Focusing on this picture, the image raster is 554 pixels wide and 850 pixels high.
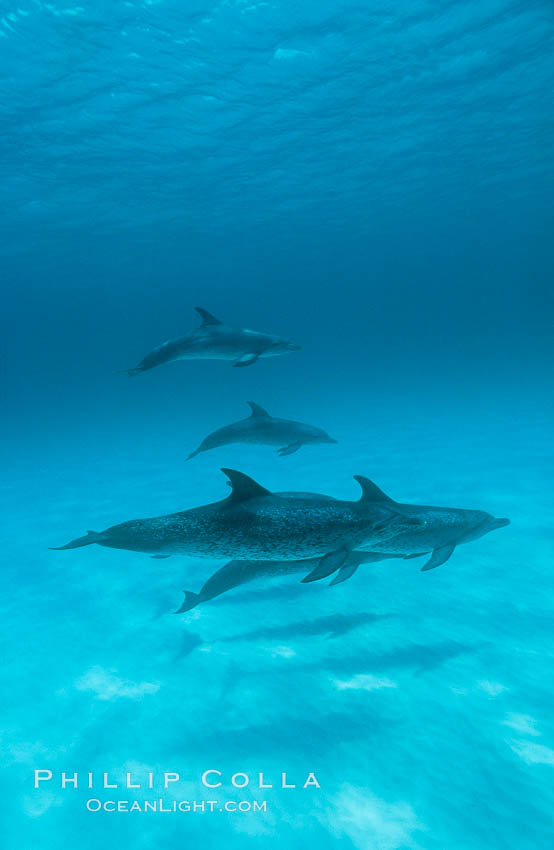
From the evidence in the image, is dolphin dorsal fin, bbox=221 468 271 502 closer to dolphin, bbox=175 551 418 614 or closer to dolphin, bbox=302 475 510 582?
dolphin, bbox=302 475 510 582

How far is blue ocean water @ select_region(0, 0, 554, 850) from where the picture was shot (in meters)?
4.26

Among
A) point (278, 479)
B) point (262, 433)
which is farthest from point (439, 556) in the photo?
point (278, 479)

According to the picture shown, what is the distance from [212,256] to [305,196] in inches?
681

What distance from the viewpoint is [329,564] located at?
3906mm

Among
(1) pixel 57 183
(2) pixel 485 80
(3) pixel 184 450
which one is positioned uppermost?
(2) pixel 485 80

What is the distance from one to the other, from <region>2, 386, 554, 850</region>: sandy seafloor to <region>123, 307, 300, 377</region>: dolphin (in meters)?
3.58

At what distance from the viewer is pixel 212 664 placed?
231 inches

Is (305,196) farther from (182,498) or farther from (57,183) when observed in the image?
(182,498)

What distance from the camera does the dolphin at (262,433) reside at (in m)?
9.66

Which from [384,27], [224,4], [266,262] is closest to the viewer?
[224,4]

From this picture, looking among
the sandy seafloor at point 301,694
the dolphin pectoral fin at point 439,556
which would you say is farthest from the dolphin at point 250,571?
the sandy seafloor at point 301,694

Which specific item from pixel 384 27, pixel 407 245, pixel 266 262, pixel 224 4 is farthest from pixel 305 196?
pixel 407 245

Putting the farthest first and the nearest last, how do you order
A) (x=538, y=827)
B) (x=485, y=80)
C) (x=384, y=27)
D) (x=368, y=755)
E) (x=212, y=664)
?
1. (x=485, y=80)
2. (x=384, y=27)
3. (x=212, y=664)
4. (x=368, y=755)
5. (x=538, y=827)

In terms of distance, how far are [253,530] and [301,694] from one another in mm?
2432
